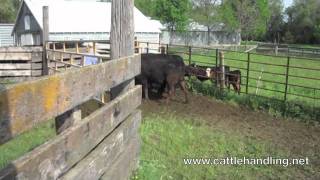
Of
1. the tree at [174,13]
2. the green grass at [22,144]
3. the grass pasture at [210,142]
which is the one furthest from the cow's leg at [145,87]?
the tree at [174,13]

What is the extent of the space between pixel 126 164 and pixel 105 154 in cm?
92

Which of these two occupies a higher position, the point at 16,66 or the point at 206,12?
the point at 206,12

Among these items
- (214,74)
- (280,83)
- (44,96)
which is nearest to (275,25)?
(214,74)

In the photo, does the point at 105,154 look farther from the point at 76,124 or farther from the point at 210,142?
the point at 210,142

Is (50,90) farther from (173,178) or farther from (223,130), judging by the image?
(223,130)

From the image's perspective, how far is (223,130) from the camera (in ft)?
27.0

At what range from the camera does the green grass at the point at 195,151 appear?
5594mm

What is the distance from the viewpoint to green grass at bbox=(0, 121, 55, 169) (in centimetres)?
559

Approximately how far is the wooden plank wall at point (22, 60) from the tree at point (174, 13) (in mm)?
39256

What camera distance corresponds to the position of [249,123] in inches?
356

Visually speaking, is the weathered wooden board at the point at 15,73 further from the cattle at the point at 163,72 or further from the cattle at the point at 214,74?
the cattle at the point at 214,74

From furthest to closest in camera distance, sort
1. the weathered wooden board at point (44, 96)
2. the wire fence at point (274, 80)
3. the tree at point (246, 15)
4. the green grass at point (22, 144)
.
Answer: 1. the tree at point (246, 15)
2. the wire fence at point (274, 80)
3. the green grass at point (22, 144)
4. the weathered wooden board at point (44, 96)

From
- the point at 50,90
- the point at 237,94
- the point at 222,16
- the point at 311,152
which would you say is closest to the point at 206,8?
the point at 222,16

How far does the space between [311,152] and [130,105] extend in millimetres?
3737
